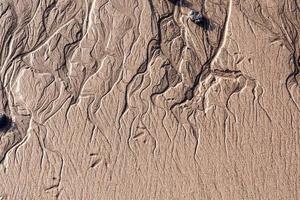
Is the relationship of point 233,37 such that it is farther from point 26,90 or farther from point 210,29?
point 26,90

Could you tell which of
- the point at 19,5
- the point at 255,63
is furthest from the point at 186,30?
the point at 19,5

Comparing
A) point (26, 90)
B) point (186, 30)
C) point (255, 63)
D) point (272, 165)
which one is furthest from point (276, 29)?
point (26, 90)

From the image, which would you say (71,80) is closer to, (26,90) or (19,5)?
(26,90)

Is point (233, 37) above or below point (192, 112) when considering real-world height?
above

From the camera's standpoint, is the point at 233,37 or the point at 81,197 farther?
the point at 233,37

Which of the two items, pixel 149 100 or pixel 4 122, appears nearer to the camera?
pixel 4 122

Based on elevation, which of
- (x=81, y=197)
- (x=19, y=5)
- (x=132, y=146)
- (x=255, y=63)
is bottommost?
(x=81, y=197)
